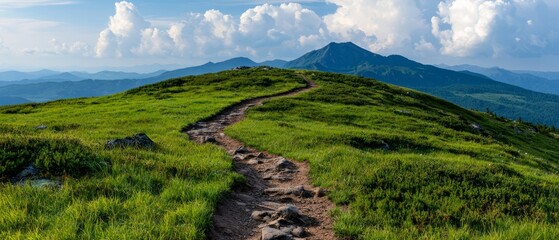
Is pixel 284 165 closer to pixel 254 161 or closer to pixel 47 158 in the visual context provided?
pixel 254 161

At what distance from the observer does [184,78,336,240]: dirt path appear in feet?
30.0

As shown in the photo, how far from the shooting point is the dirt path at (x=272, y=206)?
9156mm

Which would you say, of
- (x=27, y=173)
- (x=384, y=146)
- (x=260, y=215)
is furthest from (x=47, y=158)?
(x=384, y=146)

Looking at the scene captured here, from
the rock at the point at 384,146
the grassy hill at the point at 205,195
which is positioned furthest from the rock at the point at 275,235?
the rock at the point at 384,146

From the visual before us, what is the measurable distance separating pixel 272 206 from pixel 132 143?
7.71 m

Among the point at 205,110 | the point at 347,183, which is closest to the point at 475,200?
the point at 347,183

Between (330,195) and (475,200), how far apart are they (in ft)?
13.7

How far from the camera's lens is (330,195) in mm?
11984

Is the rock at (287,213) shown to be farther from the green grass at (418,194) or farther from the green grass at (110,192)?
the green grass at (110,192)

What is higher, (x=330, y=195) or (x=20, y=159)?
(x=20, y=159)

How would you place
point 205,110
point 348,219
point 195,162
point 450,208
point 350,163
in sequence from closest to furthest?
point 348,219
point 450,208
point 195,162
point 350,163
point 205,110

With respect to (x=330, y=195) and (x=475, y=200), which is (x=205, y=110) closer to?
(x=330, y=195)

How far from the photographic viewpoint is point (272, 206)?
11.4 m

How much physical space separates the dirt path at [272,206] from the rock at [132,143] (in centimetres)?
415
